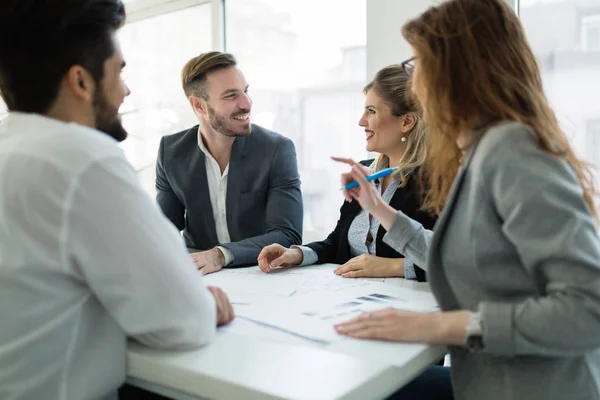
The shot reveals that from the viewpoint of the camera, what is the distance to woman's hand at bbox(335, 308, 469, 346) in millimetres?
930

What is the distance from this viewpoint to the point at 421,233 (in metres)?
1.35

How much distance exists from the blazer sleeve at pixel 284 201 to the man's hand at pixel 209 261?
30 centimetres

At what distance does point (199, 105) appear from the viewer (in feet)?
8.36

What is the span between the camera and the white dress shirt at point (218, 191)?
7.64ft

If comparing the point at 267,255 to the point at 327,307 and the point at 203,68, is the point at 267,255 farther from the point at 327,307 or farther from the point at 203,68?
the point at 203,68

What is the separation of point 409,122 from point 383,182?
0.73ft

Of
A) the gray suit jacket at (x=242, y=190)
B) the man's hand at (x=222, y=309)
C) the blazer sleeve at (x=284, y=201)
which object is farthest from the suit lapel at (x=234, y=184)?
the man's hand at (x=222, y=309)

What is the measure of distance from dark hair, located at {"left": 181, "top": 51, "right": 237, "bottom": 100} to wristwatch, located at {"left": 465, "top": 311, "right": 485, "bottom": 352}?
1.88 meters

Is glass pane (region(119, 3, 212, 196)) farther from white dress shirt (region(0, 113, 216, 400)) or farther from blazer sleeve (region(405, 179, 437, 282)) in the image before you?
white dress shirt (region(0, 113, 216, 400))

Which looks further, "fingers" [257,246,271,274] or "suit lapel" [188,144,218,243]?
"suit lapel" [188,144,218,243]

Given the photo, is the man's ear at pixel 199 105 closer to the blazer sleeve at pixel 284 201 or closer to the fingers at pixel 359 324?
the blazer sleeve at pixel 284 201

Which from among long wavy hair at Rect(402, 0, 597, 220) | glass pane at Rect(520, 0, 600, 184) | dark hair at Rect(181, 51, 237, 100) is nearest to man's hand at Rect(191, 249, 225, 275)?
long wavy hair at Rect(402, 0, 597, 220)

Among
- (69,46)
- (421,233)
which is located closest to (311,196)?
(421,233)

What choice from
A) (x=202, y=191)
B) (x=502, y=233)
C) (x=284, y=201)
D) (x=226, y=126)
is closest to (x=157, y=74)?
(x=226, y=126)
